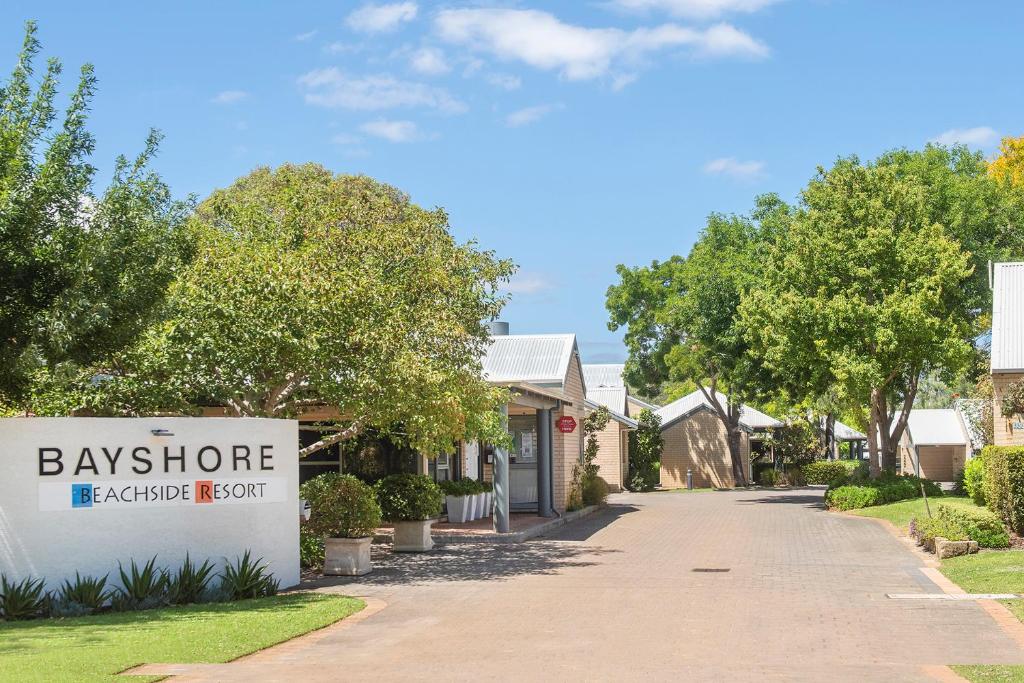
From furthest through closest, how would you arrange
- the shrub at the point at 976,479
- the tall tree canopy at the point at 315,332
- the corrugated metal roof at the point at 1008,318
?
the corrugated metal roof at the point at 1008,318, the shrub at the point at 976,479, the tall tree canopy at the point at 315,332

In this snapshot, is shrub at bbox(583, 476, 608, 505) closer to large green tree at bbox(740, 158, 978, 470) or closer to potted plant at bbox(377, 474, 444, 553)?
large green tree at bbox(740, 158, 978, 470)

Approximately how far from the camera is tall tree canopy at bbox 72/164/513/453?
54.3ft

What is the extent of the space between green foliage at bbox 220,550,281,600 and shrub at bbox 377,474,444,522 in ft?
16.9

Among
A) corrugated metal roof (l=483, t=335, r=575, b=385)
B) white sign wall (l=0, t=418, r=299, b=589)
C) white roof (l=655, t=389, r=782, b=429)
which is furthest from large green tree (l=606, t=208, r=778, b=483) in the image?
white sign wall (l=0, t=418, r=299, b=589)

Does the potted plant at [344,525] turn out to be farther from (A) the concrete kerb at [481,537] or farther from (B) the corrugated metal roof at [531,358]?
(B) the corrugated metal roof at [531,358]

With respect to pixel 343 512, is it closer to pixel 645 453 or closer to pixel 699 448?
pixel 645 453

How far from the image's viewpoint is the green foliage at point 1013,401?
26125 millimetres

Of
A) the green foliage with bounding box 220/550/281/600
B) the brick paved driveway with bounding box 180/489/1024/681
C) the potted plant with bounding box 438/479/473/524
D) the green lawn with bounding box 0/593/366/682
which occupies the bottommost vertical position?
the brick paved driveway with bounding box 180/489/1024/681

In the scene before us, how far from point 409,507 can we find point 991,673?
12634 mm

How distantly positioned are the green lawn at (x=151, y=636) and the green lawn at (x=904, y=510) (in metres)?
15.9

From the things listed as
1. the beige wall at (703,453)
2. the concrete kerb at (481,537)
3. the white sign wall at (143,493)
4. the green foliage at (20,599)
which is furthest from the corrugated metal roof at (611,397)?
the green foliage at (20,599)

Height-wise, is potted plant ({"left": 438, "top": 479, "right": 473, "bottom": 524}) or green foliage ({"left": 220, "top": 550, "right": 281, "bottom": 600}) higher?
potted plant ({"left": 438, "top": 479, "right": 473, "bottom": 524})

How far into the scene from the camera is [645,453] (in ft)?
165

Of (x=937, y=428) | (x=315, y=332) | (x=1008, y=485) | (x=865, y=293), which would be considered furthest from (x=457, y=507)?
(x=937, y=428)
